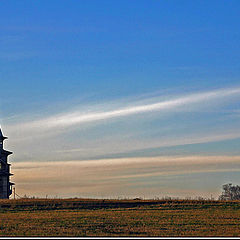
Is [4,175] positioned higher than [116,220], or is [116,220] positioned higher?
[4,175]

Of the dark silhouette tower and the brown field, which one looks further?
the dark silhouette tower

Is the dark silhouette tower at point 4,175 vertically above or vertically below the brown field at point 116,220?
above

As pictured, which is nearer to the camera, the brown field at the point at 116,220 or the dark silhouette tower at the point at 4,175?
the brown field at the point at 116,220

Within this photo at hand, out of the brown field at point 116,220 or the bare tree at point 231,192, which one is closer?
the brown field at point 116,220

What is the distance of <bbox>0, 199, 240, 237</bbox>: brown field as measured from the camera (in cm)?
3222

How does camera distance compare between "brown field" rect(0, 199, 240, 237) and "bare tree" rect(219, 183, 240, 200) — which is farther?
"bare tree" rect(219, 183, 240, 200)

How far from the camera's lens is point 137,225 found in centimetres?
3619

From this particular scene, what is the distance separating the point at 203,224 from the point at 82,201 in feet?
69.4

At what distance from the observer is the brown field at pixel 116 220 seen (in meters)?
32.2

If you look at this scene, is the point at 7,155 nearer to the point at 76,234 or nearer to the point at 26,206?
the point at 26,206

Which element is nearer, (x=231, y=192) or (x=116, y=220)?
(x=116, y=220)

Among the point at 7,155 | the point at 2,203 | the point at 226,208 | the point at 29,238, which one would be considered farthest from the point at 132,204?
the point at 29,238

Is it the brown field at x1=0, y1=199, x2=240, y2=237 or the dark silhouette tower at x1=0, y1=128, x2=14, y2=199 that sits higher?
the dark silhouette tower at x1=0, y1=128, x2=14, y2=199

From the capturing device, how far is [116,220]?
39719mm
